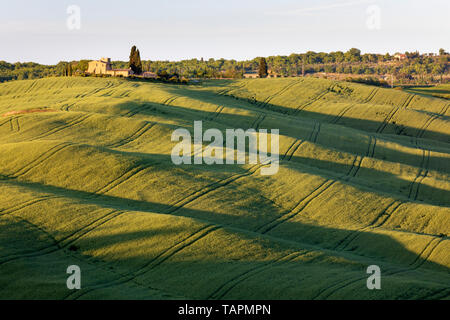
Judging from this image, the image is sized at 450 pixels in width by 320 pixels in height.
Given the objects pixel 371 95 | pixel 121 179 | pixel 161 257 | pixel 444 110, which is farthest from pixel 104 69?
pixel 161 257

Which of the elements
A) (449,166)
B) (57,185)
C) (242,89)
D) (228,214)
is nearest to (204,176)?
(228,214)

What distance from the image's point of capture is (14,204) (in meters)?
37.8

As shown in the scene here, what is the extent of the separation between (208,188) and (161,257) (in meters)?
14.7

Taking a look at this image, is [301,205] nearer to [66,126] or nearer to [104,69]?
[66,126]

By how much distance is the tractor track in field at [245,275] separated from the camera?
26.6m

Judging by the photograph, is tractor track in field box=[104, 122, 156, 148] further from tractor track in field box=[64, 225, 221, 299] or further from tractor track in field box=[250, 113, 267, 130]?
tractor track in field box=[64, 225, 221, 299]

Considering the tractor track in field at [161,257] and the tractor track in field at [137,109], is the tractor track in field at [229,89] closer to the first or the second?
the tractor track in field at [137,109]

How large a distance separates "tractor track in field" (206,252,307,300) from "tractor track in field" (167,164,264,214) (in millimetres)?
11730

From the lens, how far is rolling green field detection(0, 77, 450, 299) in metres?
27.8

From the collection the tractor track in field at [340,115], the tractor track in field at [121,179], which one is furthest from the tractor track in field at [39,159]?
the tractor track in field at [340,115]

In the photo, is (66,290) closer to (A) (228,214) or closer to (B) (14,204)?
(B) (14,204)

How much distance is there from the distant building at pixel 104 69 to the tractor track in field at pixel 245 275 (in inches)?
3740

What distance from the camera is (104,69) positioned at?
413 feet
